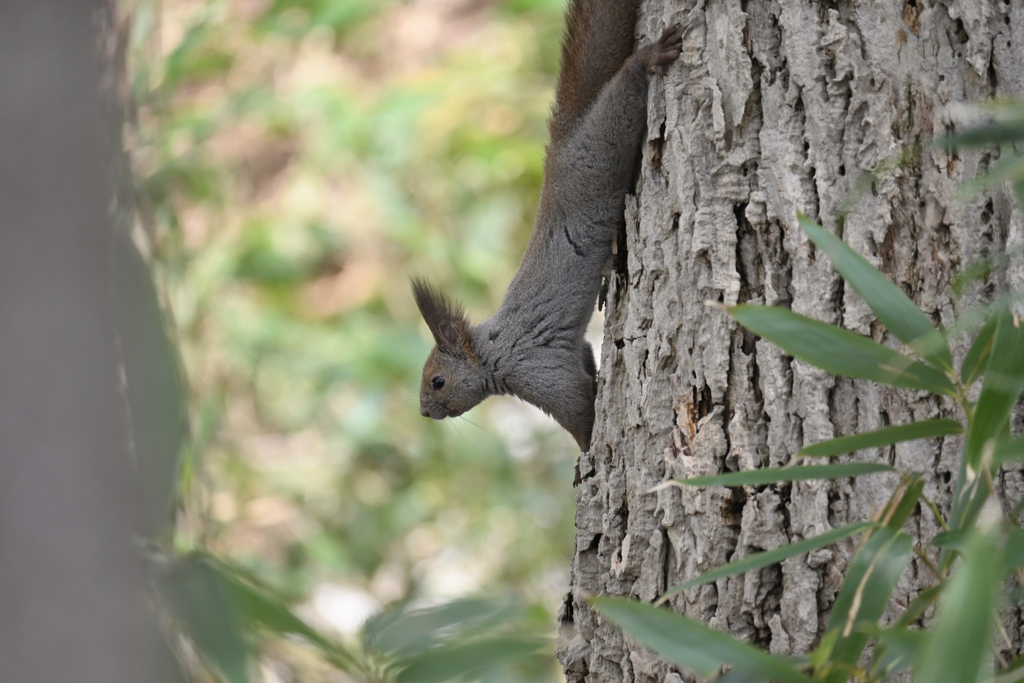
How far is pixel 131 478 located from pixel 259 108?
303 cm

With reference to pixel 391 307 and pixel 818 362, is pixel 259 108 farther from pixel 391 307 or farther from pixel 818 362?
pixel 818 362

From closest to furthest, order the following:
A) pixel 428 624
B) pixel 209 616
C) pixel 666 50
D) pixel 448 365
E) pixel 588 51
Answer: pixel 209 616 < pixel 428 624 < pixel 666 50 < pixel 588 51 < pixel 448 365

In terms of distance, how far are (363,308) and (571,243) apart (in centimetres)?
212

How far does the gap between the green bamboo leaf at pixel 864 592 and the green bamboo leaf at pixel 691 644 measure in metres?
0.04

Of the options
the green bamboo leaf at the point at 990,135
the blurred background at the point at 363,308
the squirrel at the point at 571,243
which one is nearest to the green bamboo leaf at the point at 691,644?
the green bamboo leaf at the point at 990,135

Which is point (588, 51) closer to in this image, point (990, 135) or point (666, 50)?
point (666, 50)

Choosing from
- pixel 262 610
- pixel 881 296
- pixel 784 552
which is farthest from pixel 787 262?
pixel 262 610

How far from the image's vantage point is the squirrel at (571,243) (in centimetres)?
128

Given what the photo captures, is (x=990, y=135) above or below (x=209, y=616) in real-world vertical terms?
above

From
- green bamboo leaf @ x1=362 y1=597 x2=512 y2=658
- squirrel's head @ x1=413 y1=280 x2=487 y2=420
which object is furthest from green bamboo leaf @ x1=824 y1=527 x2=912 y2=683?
squirrel's head @ x1=413 y1=280 x2=487 y2=420

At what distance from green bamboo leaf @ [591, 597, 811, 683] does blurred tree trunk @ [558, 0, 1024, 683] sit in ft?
1.13

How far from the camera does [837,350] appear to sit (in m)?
0.70

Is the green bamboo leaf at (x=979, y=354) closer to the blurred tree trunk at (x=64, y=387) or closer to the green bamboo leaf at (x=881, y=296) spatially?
the green bamboo leaf at (x=881, y=296)

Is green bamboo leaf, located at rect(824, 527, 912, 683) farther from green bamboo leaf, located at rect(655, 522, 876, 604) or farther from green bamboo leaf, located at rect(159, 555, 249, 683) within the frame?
green bamboo leaf, located at rect(159, 555, 249, 683)
